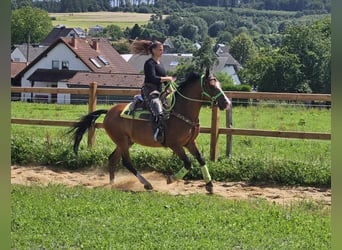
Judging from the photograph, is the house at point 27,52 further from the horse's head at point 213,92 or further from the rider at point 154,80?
the horse's head at point 213,92

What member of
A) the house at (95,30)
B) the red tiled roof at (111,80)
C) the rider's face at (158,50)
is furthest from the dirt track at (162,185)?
the house at (95,30)

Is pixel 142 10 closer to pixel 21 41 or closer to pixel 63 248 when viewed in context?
pixel 21 41

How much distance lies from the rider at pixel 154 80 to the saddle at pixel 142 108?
0.34 feet

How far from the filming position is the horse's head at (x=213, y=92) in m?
8.23

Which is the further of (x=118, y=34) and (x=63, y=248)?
(x=118, y=34)

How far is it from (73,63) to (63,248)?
46512 millimetres

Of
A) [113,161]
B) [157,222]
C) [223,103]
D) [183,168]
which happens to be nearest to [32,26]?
[113,161]

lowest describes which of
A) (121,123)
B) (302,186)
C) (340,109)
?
(302,186)

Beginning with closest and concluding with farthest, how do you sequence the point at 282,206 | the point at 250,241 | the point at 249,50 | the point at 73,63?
the point at 250,241, the point at 282,206, the point at 73,63, the point at 249,50

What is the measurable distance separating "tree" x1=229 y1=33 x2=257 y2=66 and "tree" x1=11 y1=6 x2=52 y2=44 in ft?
78.1

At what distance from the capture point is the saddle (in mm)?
8633

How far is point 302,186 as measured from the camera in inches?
348

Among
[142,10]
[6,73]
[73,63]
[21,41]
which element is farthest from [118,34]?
[6,73]

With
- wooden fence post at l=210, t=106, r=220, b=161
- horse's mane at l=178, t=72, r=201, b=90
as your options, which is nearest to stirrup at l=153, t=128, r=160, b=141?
horse's mane at l=178, t=72, r=201, b=90
